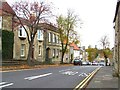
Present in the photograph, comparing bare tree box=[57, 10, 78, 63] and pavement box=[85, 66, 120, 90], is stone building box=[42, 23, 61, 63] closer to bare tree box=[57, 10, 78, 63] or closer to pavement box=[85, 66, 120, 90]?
bare tree box=[57, 10, 78, 63]

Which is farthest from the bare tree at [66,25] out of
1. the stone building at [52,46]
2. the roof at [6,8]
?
the roof at [6,8]

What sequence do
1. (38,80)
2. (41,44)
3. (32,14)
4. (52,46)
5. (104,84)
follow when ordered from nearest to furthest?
(104,84)
(38,80)
(32,14)
(41,44)
(52,46)

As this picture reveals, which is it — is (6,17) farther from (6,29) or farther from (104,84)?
(104,84)

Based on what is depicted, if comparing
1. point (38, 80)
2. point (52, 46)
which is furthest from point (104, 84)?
point (52, 46)

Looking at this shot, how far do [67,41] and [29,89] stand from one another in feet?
203

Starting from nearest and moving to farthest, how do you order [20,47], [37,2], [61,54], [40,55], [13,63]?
1. [13,63]
2. [37,2]
3. [20,47]
4. [40,55]
5. [61,54]

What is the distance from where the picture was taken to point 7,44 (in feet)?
156

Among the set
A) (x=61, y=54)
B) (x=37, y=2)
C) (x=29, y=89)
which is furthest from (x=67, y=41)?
(x=29, y=89)

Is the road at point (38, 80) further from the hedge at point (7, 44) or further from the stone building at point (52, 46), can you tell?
the stone building at point (52, 46)

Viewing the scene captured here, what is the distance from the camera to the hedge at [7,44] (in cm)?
4675

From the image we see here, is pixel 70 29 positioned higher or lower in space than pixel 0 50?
higher

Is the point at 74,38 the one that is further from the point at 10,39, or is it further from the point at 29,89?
the point at 29,89

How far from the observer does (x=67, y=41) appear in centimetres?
7644

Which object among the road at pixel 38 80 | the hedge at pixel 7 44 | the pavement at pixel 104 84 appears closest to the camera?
the pavement at pixel 104 84
